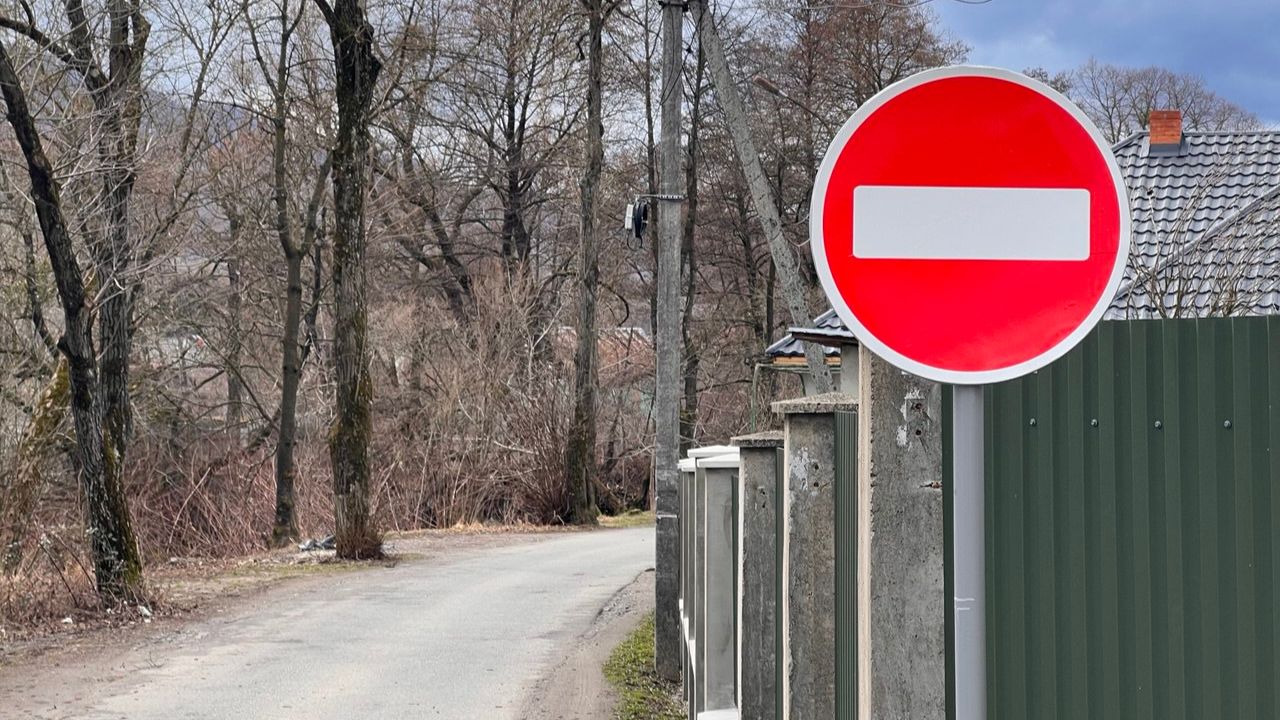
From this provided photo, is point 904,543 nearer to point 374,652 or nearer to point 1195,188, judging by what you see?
point 374,652

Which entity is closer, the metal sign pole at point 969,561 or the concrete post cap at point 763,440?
the metal sign pole at point 969,561

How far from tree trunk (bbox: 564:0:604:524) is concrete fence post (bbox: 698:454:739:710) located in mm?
23024

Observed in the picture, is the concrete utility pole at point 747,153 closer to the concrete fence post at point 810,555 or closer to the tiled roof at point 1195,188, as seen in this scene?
the tiled roof at point 1195,188

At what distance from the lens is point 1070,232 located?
2479 mm

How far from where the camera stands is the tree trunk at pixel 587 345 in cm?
3048

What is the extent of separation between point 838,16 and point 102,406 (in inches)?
1026

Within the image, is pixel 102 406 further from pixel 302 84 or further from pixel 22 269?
pixel 302 84

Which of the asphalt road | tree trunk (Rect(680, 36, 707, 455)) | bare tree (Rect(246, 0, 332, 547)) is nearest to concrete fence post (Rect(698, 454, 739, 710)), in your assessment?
the asphalt road

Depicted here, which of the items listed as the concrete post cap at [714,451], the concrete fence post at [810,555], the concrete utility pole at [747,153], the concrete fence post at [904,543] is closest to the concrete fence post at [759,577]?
the concrete fence post at [810,555]

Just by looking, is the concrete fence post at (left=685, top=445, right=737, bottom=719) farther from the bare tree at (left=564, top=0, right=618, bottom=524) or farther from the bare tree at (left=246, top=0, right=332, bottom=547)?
the bare tree at (left=564, top=0, right=618, bottom=524)

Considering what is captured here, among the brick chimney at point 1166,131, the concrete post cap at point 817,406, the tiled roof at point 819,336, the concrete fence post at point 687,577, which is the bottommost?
the concrete fence post at point 687,577

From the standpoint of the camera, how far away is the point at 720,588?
7.31 metres

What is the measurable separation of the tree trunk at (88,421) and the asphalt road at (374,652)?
46.8 inches

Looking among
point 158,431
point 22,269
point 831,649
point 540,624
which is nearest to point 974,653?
point 831,649
